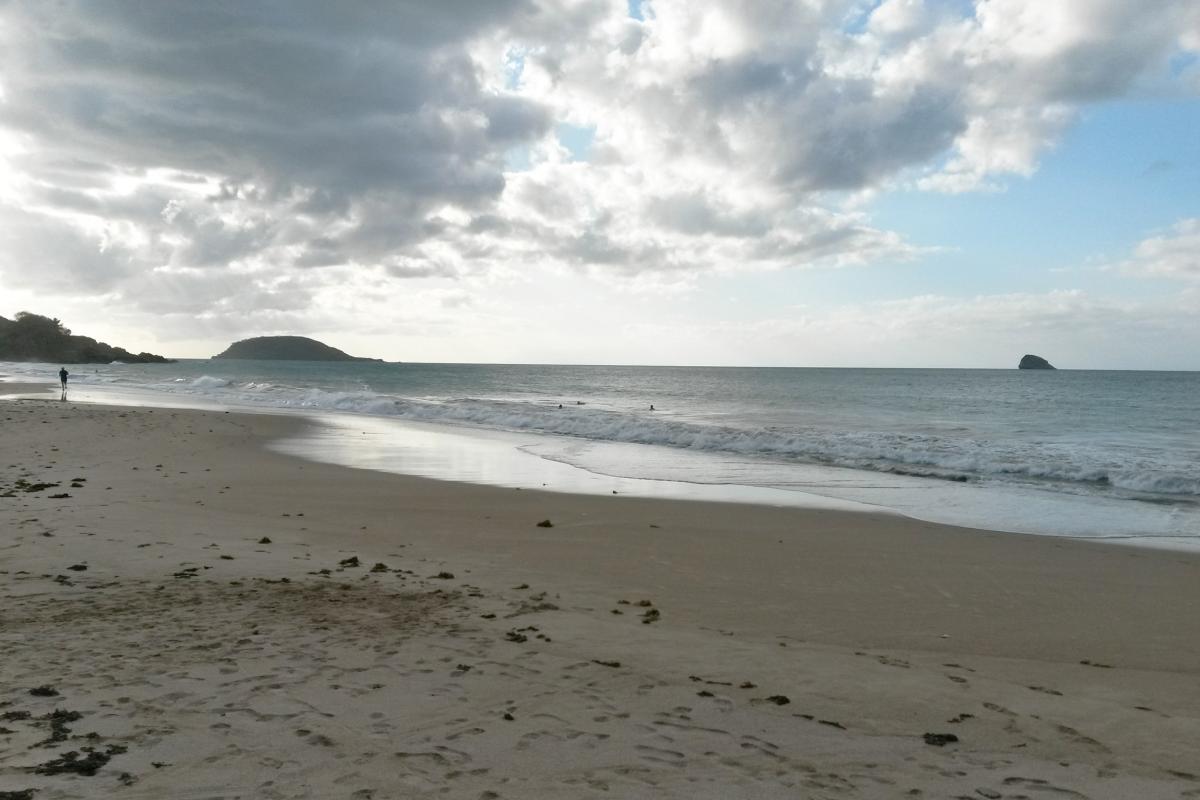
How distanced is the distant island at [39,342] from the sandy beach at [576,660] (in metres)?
168

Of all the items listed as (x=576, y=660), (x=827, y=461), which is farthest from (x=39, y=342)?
(x=576, y=660)

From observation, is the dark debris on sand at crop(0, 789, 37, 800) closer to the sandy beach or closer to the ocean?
the sandy beach

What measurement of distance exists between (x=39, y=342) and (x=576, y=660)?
178 meters

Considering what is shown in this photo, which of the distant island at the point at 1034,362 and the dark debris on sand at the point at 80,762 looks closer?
the dark debris on sand at the point at 80,762

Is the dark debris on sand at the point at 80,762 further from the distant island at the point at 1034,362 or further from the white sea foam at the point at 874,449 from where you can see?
the distant island at the point at 1034,362

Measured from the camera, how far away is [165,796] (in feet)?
11.1

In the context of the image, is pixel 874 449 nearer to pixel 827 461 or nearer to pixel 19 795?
pixel 827 461

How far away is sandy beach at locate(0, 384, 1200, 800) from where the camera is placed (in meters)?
3.85

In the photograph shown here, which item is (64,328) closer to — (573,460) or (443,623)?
(573,460)

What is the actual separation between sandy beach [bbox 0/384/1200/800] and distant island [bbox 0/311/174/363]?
6613 inches

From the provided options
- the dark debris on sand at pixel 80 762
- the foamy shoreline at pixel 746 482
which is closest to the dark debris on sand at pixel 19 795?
the dark debris on sand at pixel 80 762

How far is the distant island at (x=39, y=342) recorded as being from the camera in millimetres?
143625

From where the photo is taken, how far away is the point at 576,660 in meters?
5.53

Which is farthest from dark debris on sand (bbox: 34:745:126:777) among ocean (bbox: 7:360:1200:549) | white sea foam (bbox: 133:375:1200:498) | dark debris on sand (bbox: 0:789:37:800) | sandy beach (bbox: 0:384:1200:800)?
white sea foam (bbox: 133:375:1200:498)
